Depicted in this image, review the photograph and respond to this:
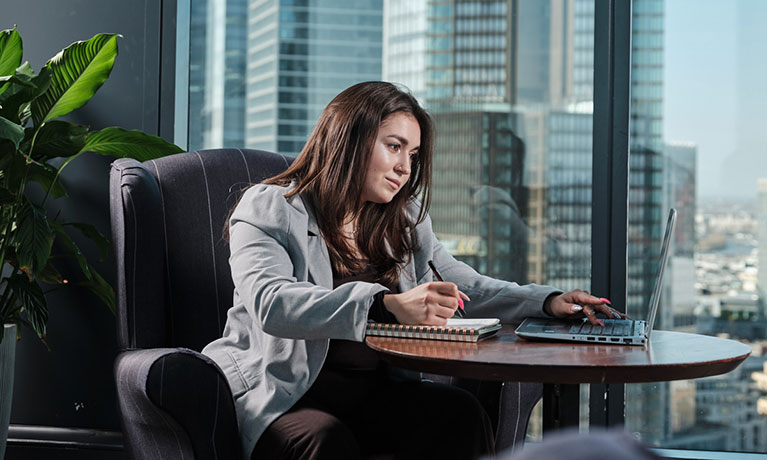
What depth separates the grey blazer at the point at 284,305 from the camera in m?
1.35

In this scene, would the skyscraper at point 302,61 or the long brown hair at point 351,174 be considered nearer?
the long brown hair at point 351,174

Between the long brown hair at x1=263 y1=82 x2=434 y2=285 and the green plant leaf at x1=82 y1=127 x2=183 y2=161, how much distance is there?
2.22ft

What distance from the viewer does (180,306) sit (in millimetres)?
1851

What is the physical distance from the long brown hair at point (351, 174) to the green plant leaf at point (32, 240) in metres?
0.73

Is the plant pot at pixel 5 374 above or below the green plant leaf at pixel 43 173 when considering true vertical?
below

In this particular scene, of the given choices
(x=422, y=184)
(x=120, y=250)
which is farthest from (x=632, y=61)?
(x=120, y=250)

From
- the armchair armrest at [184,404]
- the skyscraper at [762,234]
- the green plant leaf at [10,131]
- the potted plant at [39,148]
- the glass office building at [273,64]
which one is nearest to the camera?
the armchair armrest at [184,404]

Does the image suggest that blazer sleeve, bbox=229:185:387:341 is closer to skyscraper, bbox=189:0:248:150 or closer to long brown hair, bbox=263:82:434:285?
long brown hair, bbox=263:82:434:285

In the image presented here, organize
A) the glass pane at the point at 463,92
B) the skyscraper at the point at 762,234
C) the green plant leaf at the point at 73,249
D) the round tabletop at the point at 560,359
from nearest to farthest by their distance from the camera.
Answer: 1. the round tabletop at the point at 560,359
2. the green plant leaf at the point at 73,249
3. the skyscraper at the point at 762,234
4. the glass pane at the point at 463,92

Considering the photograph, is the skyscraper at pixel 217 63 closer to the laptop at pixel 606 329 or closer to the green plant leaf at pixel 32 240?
the green plant leaf at pixel 32 240

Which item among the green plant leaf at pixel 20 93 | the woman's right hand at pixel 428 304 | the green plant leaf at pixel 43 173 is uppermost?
the green plant leaf at pixel 20 93

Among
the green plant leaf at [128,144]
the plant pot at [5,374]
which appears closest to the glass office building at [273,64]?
the green plant leaf at [128,144]

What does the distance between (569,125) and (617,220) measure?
35cm

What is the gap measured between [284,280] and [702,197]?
1.55 m
